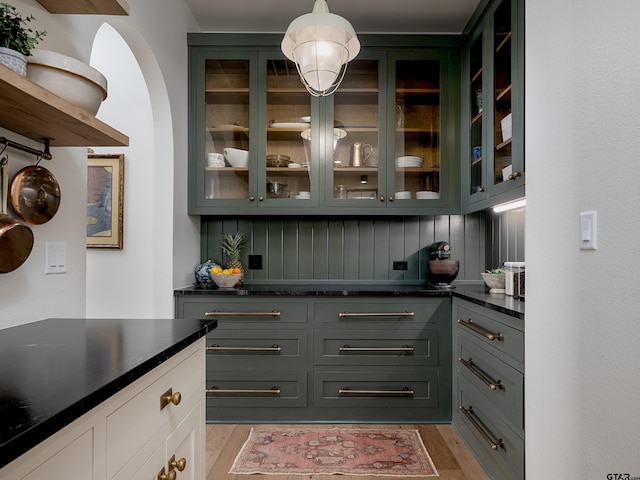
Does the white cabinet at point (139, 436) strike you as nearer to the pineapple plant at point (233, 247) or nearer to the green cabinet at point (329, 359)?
the green cabinet at point (329, 359)

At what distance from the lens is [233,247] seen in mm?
2855

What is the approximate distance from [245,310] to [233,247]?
1.83 feet

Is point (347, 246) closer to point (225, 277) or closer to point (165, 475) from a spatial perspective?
point (225, 277)

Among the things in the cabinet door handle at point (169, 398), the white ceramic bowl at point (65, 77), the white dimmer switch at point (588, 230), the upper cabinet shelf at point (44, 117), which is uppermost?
the white ceramic bowl at point (65, 77)

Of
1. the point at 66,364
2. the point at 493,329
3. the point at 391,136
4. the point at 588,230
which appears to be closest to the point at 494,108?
the point at 391,136

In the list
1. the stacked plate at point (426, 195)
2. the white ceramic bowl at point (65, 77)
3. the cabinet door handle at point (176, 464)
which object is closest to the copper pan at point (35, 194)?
the white ceramic bowl at point (65, 77)

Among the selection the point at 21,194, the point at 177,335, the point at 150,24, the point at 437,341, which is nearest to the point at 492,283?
the point at 437,341

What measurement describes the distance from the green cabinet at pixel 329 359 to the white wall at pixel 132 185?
0.42 meters

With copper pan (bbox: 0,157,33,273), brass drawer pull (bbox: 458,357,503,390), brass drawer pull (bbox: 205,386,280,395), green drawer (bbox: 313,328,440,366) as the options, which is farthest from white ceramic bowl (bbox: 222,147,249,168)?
brass drawer pull (bbox: 458,357,503,390)

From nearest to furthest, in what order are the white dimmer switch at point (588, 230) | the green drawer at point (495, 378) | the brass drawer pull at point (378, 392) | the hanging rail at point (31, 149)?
the white dimmer switch at point (588, 230), the hanging rail at point (31, 149), the green drawer at point (495, 378), the brass drawer pull at point (378, 392)

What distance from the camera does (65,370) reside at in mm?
788

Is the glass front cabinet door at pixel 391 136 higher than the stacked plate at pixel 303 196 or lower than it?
higher

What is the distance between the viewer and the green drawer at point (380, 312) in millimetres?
2475

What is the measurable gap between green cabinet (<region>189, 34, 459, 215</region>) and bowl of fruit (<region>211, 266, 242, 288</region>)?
409 mm
